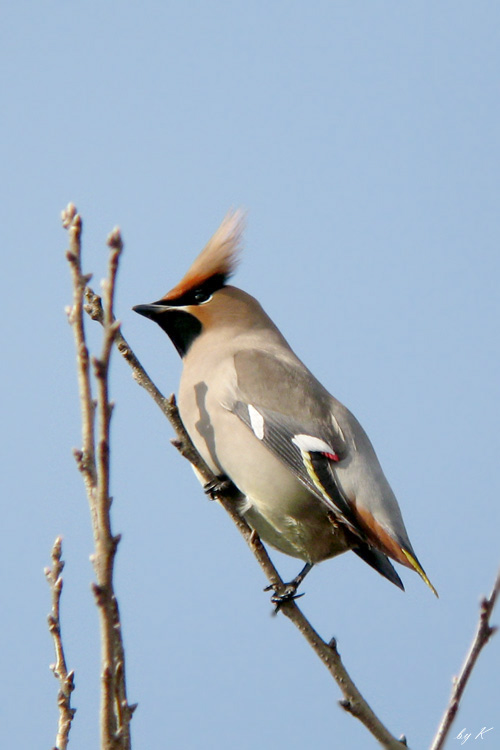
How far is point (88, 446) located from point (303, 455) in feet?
5.78

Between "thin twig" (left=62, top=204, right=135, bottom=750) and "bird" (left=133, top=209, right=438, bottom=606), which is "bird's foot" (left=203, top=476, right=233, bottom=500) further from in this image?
"thin twig" (left=62, top=204, right=135, bottom=750)

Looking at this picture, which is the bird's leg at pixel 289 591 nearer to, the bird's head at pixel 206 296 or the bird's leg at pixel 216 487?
the bird's leg at pixel 216 487

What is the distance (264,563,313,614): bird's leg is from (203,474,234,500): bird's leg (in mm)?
356

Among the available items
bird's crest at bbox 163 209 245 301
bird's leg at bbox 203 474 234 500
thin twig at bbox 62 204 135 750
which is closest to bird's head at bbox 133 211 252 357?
bird's crest at bbox 163 209 245 301

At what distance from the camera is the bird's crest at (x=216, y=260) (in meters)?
4.34

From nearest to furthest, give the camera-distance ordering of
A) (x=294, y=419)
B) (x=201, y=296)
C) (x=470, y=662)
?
(x=470, y=662) → (x=294, y=419) → (x=201, y=296)

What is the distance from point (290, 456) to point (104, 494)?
184 centimetres

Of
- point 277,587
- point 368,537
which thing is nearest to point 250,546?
point 277,587

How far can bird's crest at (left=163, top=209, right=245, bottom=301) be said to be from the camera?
4.34 meters

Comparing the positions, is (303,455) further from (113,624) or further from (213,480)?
(113,624)

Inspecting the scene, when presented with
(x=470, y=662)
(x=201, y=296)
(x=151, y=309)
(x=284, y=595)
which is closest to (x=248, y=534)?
(x=284, y=595)

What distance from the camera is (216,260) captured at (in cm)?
436

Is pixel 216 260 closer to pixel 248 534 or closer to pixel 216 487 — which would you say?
pixel 216 487

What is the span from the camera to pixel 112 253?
188 centimetres
